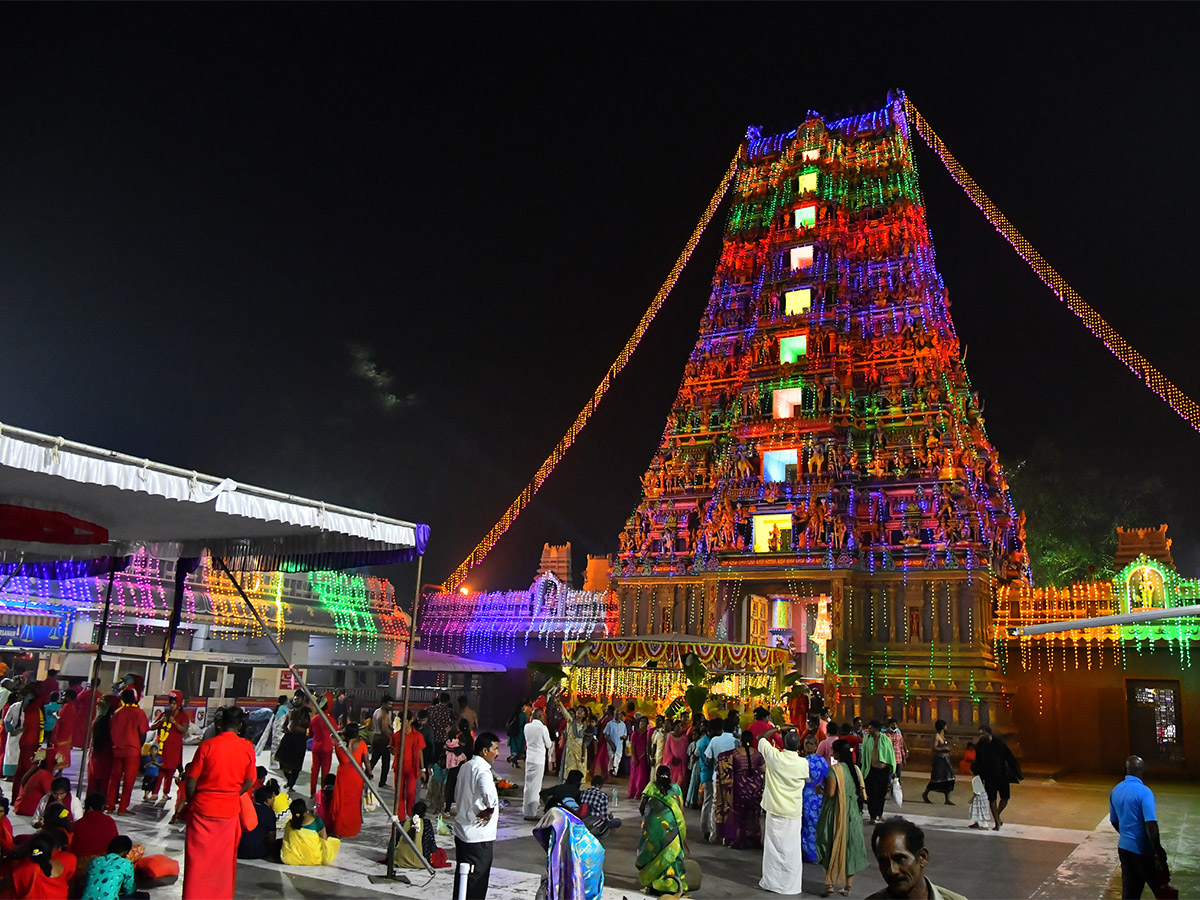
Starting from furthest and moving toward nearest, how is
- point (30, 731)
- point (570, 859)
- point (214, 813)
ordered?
point (30, 731) → point (214, 813) → point (570, 859)

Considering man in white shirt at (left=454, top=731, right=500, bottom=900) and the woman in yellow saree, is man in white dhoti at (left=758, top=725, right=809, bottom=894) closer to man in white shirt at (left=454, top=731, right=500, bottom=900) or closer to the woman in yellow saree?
man in white shirt at (left=454, top=731, right=500, bottom=900)

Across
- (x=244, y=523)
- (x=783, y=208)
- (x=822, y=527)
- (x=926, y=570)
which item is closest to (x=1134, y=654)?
(x=926, y=570)

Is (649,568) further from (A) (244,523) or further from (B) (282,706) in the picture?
(A) (244,523)

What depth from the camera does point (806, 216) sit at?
37.0 m

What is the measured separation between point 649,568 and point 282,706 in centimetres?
1728

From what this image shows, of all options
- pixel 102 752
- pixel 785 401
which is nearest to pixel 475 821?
pixel 102 752

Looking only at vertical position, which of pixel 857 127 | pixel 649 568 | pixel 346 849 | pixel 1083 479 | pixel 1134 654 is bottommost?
pixel 346 849

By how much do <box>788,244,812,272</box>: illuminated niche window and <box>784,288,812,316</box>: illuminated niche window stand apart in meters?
1.06

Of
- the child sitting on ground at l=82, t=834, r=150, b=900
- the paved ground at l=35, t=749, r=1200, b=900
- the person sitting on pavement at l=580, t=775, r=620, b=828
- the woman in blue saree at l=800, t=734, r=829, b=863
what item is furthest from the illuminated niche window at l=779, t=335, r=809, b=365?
the child sitting on ground at l=82, t=834, r=150, b=900

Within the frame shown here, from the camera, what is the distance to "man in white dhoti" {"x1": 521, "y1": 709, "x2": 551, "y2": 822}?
40.3 ft

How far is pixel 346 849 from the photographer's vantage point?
10.3m

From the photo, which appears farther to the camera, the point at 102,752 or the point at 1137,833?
the point at 102,752

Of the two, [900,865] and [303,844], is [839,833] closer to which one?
[303,844]

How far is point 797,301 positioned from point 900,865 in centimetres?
3300
